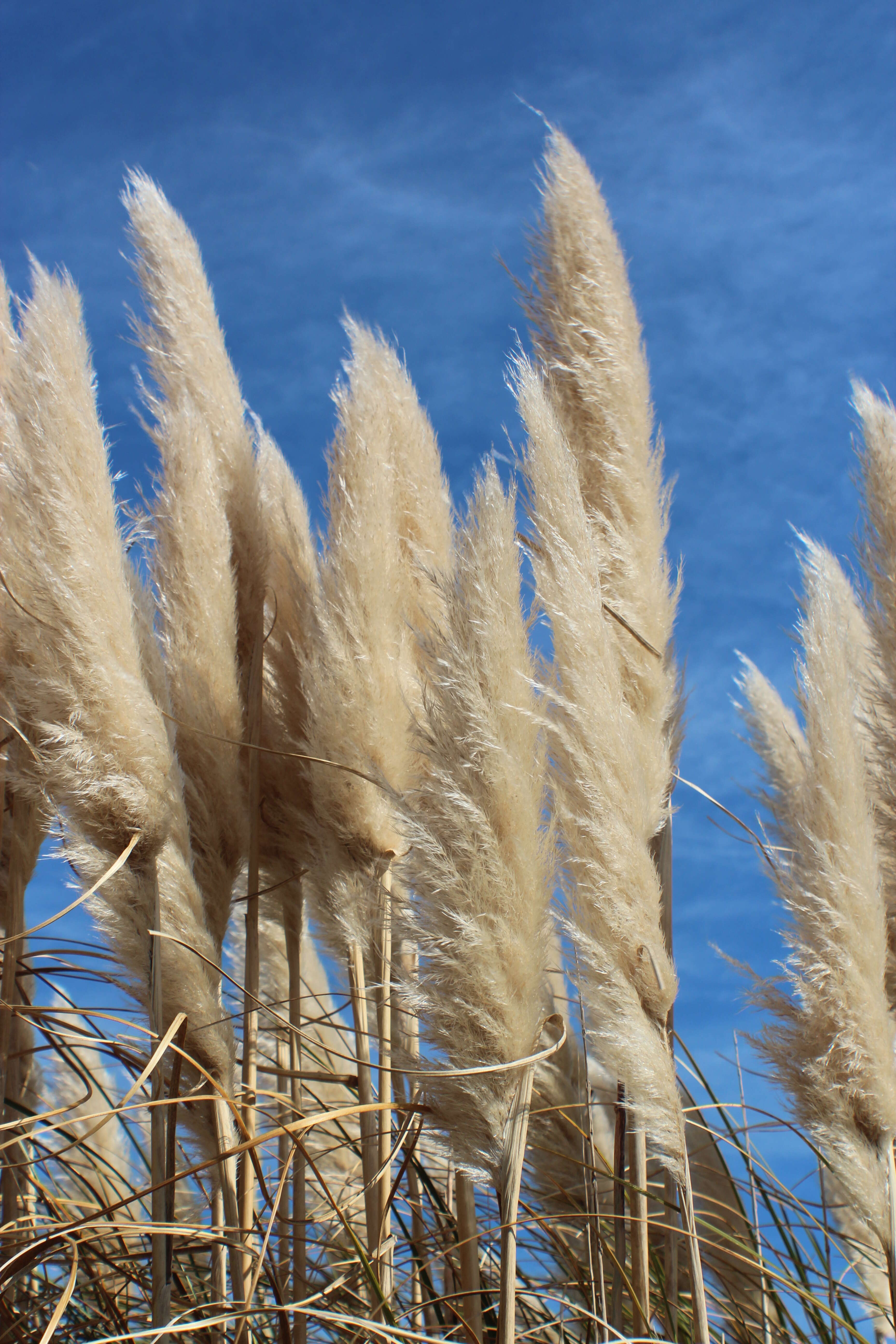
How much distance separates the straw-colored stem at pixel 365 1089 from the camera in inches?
88.3

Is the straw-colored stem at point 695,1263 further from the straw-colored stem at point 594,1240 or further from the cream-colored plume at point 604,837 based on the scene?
the straw-colored stem at point 594,1240

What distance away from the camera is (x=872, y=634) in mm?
2646

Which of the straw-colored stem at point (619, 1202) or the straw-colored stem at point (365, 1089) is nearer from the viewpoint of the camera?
the straw-colored stem at point (619, 1202)

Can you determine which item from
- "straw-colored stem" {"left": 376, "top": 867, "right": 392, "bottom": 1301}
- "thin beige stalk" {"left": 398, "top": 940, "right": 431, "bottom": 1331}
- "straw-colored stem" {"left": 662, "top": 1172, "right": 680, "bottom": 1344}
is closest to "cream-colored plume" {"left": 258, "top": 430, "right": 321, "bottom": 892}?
"straw-colored stem" {"left": 376, "top": 867, "right": 392, "bottom": 1301}

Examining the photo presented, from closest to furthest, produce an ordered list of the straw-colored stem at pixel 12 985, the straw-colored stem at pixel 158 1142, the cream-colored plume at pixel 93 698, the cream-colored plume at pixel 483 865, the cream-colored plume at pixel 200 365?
the cream-colored plume at pixel 483 865
the straw-colored stem at pixel 158 1142
the cream-colored plume at pixel 93 698
the straw-colored stem at pixel 12 985
the cream-colored plume at pixel 200 365

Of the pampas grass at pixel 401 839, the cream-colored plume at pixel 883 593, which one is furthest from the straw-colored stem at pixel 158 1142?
the cream-colored plume at pixel 883 593

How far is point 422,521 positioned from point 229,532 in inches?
20.9

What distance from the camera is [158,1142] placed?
1.90 m

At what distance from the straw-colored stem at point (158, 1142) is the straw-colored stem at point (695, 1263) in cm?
89

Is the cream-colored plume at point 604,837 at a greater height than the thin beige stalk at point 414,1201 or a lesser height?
greater

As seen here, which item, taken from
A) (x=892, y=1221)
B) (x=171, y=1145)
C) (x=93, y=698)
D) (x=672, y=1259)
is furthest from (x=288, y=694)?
(x=892, y=1221)

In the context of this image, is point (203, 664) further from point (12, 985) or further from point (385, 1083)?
point (385, 1083)

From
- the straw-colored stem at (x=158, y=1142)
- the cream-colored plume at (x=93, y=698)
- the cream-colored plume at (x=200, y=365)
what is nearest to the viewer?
the straw-colored stem at (x=158, y=1142)

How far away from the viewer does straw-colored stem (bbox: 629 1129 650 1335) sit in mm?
2014
